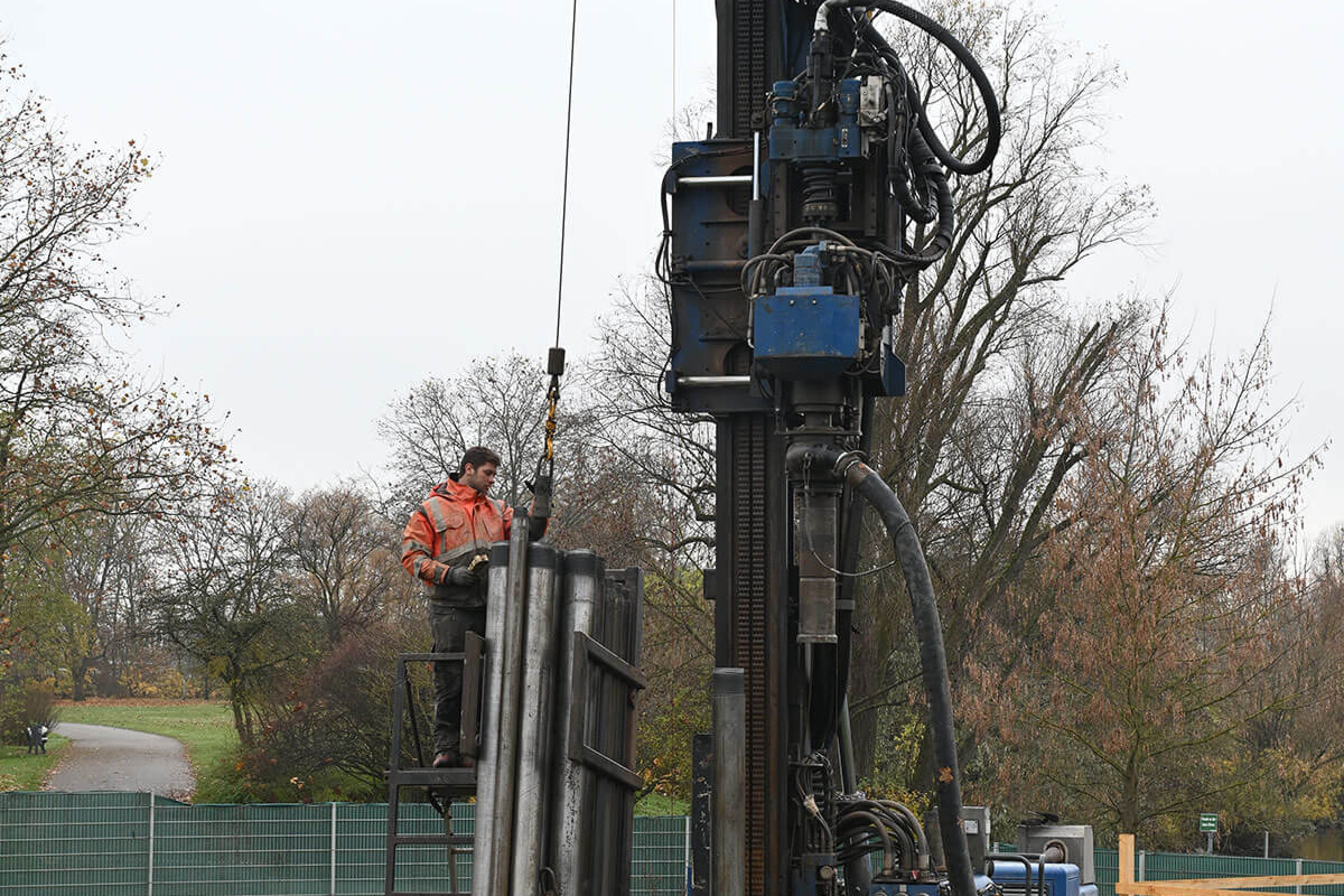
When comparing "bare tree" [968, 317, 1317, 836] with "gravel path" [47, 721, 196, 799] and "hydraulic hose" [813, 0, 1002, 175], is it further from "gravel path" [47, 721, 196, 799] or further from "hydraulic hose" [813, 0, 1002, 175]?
"gravel path" [47, 721, 196, 799]

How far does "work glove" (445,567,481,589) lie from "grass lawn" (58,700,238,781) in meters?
32.7

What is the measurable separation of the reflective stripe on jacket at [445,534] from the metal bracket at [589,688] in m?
1.18

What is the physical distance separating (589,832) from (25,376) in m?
19.3

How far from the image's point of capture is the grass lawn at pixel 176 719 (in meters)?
43.1

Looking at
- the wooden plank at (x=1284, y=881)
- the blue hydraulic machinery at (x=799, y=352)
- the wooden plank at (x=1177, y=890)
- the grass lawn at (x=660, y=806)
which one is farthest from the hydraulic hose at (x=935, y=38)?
the grass lawn at (x=660, y=806)

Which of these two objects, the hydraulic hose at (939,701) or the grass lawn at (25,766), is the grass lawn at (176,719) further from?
the hydraulic hose at (939,701)

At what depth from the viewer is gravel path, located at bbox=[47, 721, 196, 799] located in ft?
121

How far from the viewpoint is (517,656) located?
6230 mm

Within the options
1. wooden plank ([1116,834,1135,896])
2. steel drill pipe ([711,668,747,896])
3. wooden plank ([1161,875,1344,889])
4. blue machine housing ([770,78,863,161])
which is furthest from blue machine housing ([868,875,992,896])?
wooden plank ([1116,834,1135,896])

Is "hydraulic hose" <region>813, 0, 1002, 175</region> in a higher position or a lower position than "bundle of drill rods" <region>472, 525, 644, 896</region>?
higher

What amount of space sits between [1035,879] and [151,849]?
52.6 feet

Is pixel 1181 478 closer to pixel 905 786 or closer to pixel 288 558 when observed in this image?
pixel 905 786

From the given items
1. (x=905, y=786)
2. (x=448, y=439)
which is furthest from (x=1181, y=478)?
(x=448, y=439)

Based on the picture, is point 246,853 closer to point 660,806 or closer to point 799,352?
point 660,806
